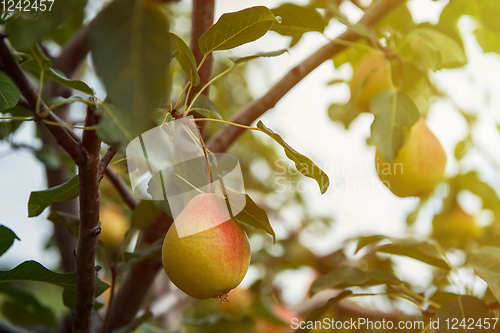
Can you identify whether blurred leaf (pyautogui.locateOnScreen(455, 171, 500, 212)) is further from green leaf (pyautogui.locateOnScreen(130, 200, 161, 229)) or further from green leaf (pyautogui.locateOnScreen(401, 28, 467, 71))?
green leaf (pyautogui.locateOnScreen(130, 200, 161, 229))

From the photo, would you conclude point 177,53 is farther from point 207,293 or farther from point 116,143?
point 207,293

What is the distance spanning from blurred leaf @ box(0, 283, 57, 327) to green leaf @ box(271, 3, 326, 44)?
0.62 meters

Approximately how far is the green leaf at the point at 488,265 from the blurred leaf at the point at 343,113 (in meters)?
0.42

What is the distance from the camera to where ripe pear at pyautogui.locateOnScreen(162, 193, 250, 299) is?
378mm

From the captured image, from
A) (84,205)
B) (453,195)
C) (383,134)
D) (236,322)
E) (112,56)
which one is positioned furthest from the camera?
(453,195)

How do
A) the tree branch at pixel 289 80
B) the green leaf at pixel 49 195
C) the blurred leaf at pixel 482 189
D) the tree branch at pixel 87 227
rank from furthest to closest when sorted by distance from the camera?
the blurred leaf at pixel 482 189 → the tree branch at pixel 289 80 → the green leaf at pixel 49 195 → the tree branch at pixel 87 227

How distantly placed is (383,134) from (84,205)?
0.41m

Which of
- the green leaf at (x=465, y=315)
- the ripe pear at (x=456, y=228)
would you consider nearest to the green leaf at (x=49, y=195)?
the green leaf at (x=465, y=315)

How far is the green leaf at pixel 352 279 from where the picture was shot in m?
0.60

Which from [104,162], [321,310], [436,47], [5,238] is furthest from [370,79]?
[5,238]

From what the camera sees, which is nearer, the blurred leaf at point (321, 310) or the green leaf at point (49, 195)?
the green leaf at point (49, 195)

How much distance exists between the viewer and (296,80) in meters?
0.66

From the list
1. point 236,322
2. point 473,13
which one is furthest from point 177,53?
point 473,13

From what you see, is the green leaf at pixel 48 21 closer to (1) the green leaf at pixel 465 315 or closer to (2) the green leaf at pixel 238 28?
(2) the green leaf at pixel 238 28
